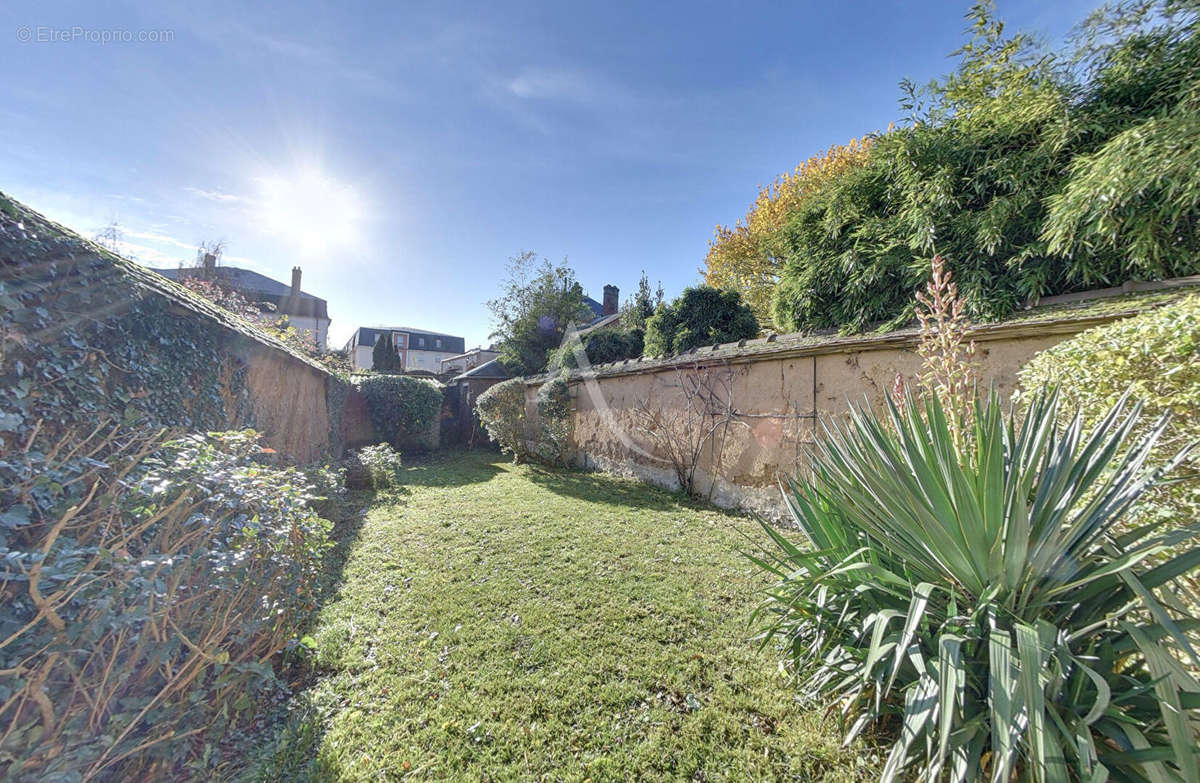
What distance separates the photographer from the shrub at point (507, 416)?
446 inches

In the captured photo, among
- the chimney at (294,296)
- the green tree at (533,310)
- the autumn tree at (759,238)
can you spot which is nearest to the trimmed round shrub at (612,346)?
the green tree at (533,310)

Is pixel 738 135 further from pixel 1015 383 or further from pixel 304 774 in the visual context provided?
pixel 304 774

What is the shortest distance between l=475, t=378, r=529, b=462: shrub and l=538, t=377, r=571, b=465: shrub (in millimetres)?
692

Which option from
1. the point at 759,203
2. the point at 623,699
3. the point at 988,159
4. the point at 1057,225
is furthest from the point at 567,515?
the point at 759,203

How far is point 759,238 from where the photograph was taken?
1803 centimetres

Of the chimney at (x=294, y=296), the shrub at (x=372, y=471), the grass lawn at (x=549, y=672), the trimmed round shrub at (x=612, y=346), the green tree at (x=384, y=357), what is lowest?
the grass lawn at (x=549, y=672)

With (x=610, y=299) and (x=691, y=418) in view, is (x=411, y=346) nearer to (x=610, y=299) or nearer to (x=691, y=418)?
(x=610, y=299)

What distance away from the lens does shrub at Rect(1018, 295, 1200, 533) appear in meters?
1.94

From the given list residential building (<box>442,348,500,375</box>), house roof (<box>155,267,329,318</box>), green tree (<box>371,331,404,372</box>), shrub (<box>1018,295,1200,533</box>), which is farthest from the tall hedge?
house roof (<box>155,267,329,318</box>)

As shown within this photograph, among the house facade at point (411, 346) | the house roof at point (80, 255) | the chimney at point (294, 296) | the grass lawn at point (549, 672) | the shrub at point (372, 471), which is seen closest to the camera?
the grass lawn at point (549, 672)

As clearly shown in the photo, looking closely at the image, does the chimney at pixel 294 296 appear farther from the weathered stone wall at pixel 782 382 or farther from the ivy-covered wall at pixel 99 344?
the ivy-covered wall at pixel 99 344

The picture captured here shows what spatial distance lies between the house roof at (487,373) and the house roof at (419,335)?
78.3ft

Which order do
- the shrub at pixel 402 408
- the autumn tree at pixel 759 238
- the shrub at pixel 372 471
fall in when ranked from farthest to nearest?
1. the autumn tree at pixel 759 238
2. the shrub at pixel 402 408
3. the shrub at pixel 372 471

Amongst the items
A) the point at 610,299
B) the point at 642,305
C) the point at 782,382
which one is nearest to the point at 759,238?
the point at 642,305
